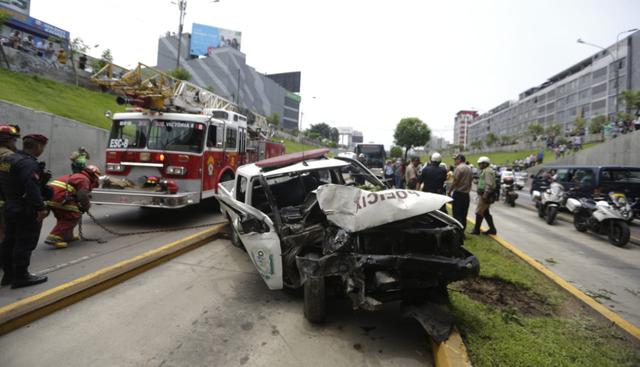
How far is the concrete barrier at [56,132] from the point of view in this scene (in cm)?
1046

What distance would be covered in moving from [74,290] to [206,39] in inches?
3216

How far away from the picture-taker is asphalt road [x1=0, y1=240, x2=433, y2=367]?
266 centimetres

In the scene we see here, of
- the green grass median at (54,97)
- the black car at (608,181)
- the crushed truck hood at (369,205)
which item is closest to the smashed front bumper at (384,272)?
the crushed truck hood at (369,205)

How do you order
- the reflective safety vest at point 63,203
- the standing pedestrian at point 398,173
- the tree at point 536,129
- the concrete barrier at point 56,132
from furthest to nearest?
the tree at point 536,129
the standing pedestrian at point 398,173
the concrete barrier at point 56,132
the reflective safety vest at point 63,203

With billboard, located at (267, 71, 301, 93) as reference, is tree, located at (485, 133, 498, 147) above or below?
below

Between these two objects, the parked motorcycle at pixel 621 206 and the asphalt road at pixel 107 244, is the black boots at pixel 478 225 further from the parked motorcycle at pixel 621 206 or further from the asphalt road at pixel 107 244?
the asphalt road at pixel 107 244

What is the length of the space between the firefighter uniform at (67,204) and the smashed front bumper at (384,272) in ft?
14.5

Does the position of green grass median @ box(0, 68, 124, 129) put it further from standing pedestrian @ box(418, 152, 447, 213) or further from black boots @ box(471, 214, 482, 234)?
black boots @ box(471, 214, 482, 234)

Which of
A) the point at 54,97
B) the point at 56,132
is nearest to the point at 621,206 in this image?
the point at 56,132

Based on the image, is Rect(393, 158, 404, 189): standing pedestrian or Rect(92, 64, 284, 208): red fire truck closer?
Rect(92, 64, 284, 208): red fire truck

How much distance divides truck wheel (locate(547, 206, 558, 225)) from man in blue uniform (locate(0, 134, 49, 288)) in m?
11.2

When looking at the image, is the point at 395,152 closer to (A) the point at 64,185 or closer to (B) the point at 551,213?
(B) the point at 551,213

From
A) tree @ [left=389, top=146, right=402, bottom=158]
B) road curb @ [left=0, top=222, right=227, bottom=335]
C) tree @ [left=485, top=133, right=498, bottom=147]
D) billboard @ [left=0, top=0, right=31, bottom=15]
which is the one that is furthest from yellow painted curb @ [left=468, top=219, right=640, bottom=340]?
tree @ [left=485, top=133, right=498, bottom=147]

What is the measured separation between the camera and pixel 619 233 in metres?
6.93
